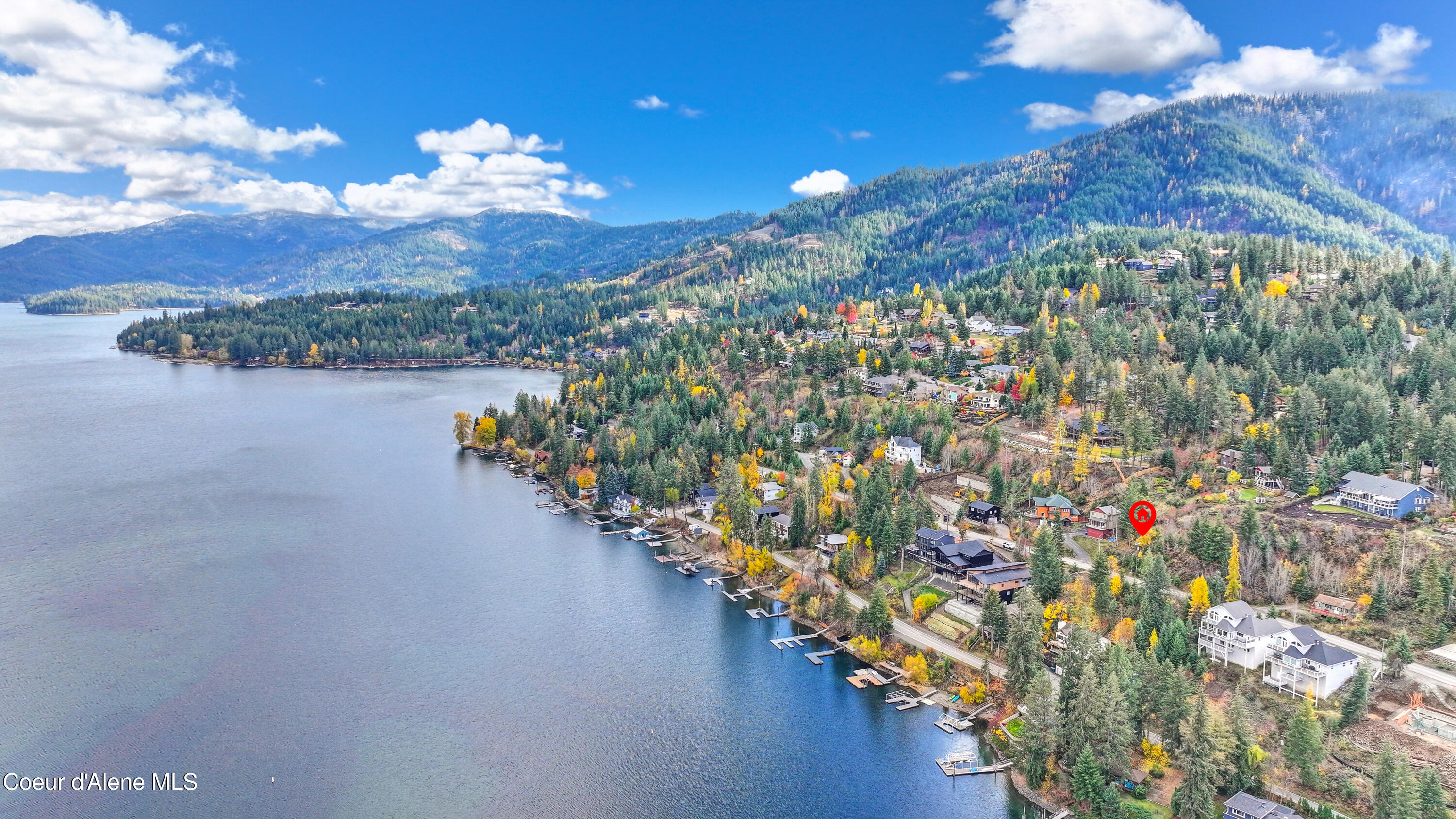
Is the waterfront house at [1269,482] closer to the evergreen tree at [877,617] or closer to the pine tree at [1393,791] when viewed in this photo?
the evergreen tree at [877,617]

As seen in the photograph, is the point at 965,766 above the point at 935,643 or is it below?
below

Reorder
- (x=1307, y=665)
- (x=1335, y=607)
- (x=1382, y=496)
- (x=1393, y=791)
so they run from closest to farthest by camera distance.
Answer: (x=1393, y=791), (x=1307, y=665), (x=1335, y=607), (x=1382, y=496)

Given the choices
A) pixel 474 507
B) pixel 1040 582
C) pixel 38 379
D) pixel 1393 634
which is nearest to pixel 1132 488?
pixel 1040 582

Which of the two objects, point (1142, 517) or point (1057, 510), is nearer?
point (1142, 517)

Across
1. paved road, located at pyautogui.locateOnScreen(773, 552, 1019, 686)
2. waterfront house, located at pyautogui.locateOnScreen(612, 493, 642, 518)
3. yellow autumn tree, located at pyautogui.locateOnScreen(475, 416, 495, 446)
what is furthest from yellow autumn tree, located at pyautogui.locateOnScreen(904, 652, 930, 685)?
yellow autumn tree, located at pyautogui.locateOnScreen(475, 416, 495, 446)

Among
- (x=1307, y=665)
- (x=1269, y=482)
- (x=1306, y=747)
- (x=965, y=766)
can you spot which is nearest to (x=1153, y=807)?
(x=1306, y=747)

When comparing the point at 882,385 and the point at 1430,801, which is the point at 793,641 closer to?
the point at 1430,801

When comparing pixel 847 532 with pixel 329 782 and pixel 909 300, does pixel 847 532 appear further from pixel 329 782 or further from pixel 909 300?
pixel 909 300
